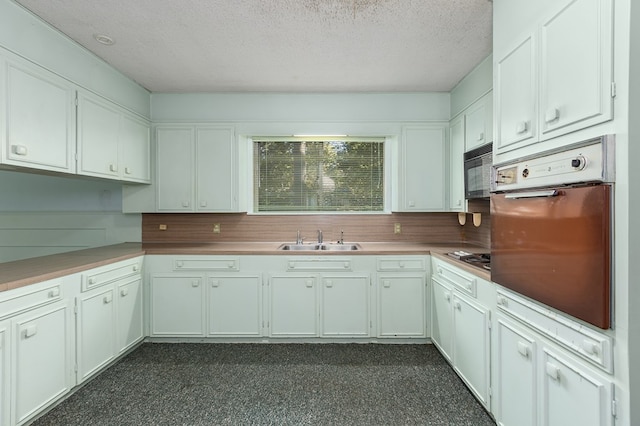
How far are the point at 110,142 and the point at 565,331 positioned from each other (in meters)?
3.31

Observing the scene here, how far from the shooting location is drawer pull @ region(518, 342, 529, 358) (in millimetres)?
1480

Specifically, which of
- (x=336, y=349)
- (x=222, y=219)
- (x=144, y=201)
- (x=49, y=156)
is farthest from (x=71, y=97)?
(x=336, y=349)

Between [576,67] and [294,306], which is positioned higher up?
[576,67]

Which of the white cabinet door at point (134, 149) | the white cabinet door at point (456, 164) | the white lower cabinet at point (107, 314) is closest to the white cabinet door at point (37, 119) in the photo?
the white cabinet door at point (134, 149)

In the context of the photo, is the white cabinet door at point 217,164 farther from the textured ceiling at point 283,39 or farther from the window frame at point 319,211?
the textured ceiling at point 283,39

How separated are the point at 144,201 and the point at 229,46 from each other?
187 cm

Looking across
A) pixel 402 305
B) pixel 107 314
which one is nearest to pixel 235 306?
pixel 107 314

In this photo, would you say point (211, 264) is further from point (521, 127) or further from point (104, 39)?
point (521, 127)

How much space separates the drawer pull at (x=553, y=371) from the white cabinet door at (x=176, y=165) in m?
3.09

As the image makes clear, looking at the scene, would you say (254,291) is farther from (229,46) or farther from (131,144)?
(229,46)

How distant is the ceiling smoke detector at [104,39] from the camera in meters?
2.26

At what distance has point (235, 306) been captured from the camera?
293cm

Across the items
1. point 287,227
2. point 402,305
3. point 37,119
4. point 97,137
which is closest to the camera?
point 37,119

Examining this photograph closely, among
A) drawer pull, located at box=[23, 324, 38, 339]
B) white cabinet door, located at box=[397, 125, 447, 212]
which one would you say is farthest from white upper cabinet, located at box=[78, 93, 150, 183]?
white cabinet door, located at box=[397, 125, 447, 212]
